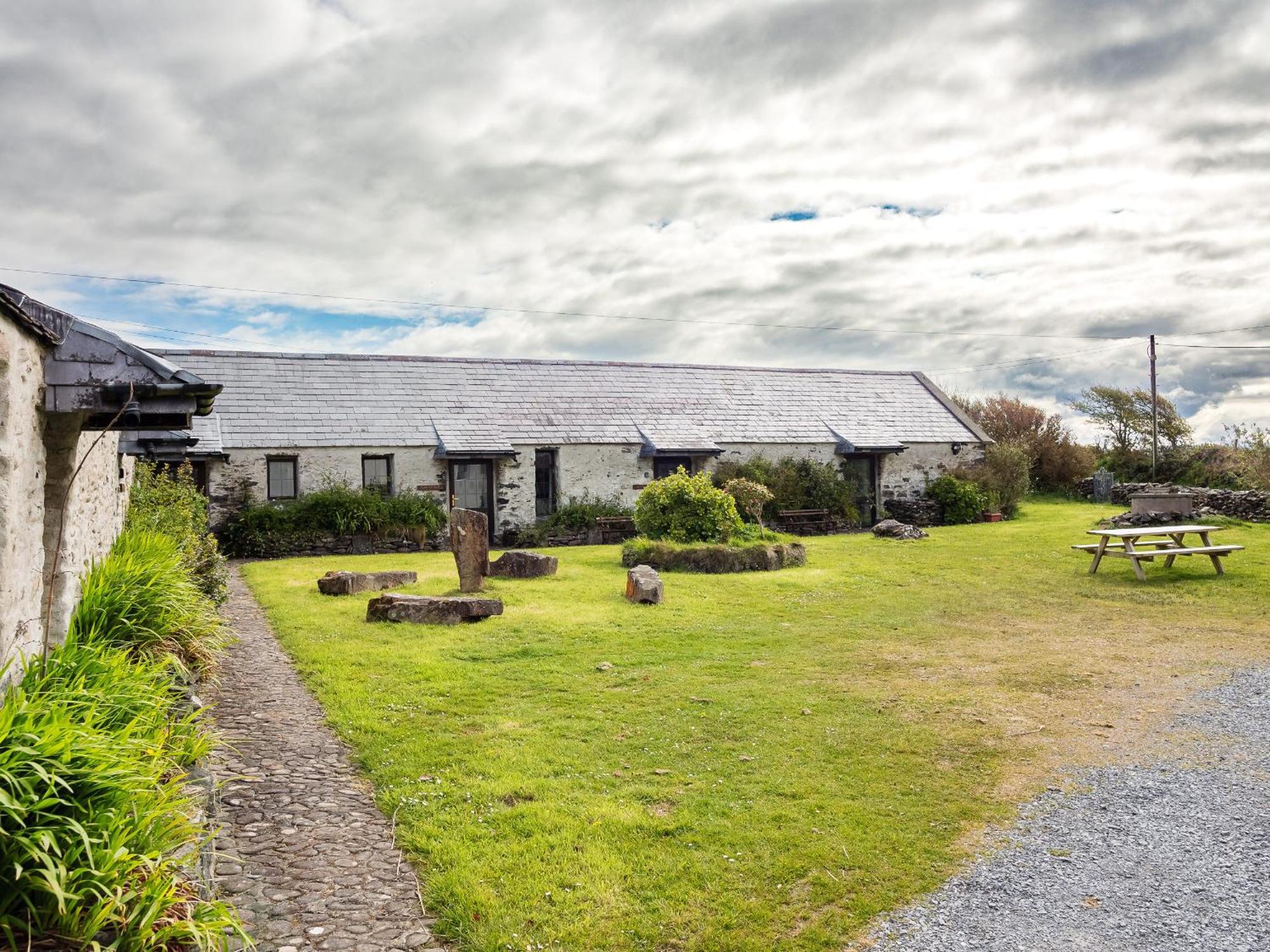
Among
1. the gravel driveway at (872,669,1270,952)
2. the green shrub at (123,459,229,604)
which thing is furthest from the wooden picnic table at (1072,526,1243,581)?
the green shrub at (123,459,229,604)

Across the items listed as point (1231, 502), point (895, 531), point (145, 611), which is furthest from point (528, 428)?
point (1231, 502)

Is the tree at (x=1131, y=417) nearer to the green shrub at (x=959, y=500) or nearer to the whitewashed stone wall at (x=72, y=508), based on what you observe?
the green shrub at (x=959, y=500)

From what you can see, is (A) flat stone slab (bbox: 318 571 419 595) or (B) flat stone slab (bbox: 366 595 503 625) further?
(A) flat stone slab (bbox: 318 571 419 595)

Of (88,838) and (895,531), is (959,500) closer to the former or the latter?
(895,531)

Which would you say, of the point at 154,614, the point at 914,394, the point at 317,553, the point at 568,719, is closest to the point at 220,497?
the point at 317,553

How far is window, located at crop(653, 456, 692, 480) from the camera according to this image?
25.5 metres

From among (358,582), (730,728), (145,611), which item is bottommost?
(730,728)

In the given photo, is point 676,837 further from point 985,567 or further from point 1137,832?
point 985,567

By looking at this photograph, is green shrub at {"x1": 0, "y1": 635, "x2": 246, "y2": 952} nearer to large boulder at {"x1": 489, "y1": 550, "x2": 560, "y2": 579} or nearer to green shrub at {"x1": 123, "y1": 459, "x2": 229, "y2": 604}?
green shrub at {"x1": 123, "y1": 459, "x2": 229, "y2": 604}

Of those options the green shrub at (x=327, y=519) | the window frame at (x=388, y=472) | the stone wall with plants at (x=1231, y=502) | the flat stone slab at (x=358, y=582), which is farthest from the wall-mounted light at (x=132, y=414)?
the stone wall with plants at (x=1231, y=502)

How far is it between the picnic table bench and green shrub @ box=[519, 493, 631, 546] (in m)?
4.59

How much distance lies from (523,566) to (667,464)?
402 inches

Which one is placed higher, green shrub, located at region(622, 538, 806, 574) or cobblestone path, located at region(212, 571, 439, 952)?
green shrub, located at region(622, 538, 806, 574)

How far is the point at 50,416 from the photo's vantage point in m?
5.29
